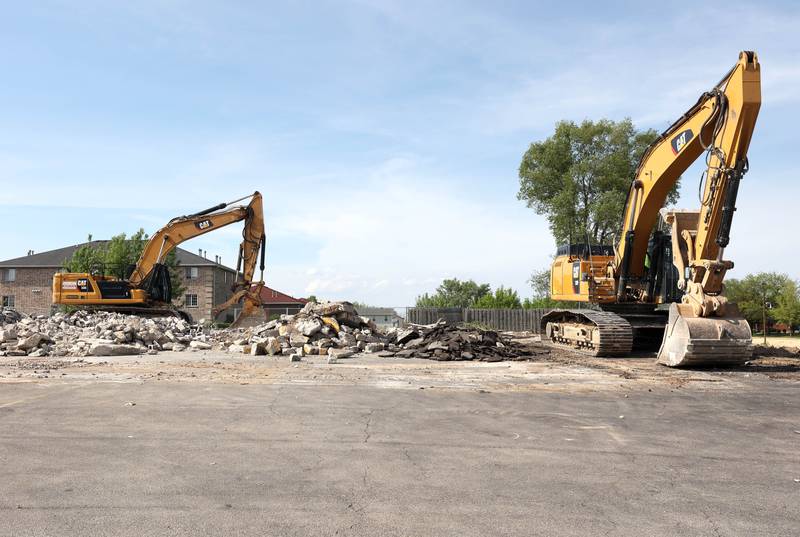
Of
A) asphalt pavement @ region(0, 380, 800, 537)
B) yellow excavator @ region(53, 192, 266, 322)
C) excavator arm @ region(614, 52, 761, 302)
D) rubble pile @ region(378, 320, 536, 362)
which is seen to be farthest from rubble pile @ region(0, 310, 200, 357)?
excavator arm @ region(614, 52, 761, 302)

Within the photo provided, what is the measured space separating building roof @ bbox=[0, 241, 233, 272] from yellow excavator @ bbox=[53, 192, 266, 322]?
29.2 m

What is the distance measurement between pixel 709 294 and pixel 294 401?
9660 millimetres

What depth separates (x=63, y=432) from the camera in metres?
7.19

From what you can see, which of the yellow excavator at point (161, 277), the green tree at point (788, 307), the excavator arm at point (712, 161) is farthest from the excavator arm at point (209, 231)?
the green tree at point (788, 307)

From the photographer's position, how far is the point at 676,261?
50.0 feet

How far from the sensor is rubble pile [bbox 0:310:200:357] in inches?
716

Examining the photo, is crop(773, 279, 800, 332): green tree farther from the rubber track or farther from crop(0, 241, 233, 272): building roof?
crop(0, 241, 233, 272): building roof

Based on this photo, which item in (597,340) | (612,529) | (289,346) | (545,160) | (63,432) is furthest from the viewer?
(545,160)

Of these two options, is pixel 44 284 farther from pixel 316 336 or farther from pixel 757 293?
pixel 757 293

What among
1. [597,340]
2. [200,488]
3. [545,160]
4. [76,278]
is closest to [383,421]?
[200,488]

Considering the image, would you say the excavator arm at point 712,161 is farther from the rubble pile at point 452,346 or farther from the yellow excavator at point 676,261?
the rubble pile at point 452,346

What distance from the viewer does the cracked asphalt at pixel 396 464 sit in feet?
14.6

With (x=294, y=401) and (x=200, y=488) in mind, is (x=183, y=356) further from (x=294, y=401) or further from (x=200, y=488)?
(x=200, y=488)

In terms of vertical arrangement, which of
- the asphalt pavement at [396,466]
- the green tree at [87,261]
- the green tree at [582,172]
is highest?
the green tree at [582,172]
